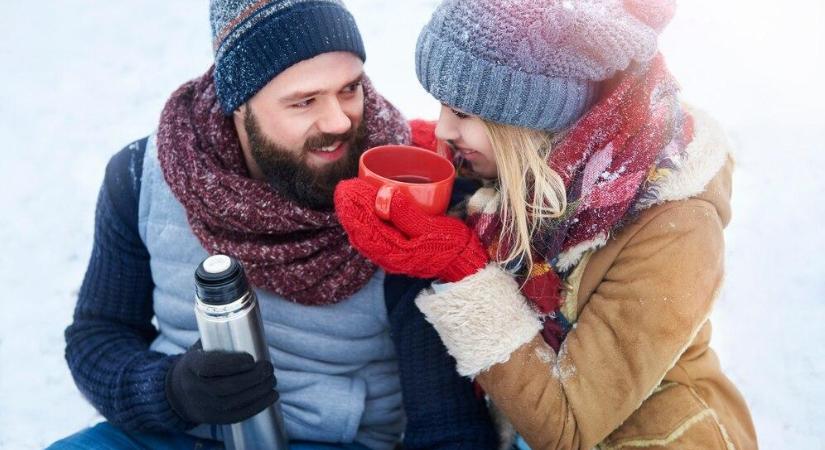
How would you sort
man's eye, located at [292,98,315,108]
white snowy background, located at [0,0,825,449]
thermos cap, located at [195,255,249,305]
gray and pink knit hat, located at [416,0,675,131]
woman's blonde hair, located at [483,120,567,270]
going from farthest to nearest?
white snowy background, located at [0,0,825,449] < man's eye, located at [292,98,315,108] < woman's blonde hair, located at [483,120,567,270] < gray and pink knit hat, located at [416,0,675,131] < thermos cap, located at [195,255,249,305]

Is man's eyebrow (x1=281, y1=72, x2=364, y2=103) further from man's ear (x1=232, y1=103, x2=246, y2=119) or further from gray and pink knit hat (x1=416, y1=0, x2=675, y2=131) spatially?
gray and pink knit hat (x1=416, y1=0, x2=675, y2=131)

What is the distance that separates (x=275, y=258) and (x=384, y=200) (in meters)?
0.46

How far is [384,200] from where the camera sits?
132 cm

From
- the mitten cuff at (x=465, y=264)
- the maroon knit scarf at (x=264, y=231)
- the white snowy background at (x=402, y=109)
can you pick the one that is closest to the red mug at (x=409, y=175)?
the mitten cuff at (x=465, y=264)

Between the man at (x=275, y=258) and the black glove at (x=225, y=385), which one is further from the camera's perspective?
the man at (x=275, y=258)

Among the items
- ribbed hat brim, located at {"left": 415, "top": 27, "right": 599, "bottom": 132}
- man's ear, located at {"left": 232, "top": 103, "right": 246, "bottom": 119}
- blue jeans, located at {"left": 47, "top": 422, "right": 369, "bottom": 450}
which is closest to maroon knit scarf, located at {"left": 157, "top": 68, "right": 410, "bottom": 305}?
man's ear, located at {"left": 232, "top": 103, "right": 246, "bottom": 119}

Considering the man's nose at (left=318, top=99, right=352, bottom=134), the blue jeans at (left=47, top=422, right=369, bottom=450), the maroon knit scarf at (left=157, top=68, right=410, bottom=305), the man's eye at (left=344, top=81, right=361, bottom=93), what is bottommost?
the blue jeans at (left=47, top=422, right=369, bottom=450)

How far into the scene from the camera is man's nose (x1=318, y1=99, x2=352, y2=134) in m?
1.66

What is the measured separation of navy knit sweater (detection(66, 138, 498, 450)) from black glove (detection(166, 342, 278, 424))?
0.74ft

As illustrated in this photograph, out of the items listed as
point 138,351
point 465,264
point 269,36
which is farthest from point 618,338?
point 138,351

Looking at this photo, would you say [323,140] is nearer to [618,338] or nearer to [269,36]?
[269,36]

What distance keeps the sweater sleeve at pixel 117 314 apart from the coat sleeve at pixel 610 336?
83cm

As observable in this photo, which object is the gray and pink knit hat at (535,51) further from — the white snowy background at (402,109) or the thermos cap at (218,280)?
the white snowy background at (402,109)

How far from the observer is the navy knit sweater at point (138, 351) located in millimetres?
1580
